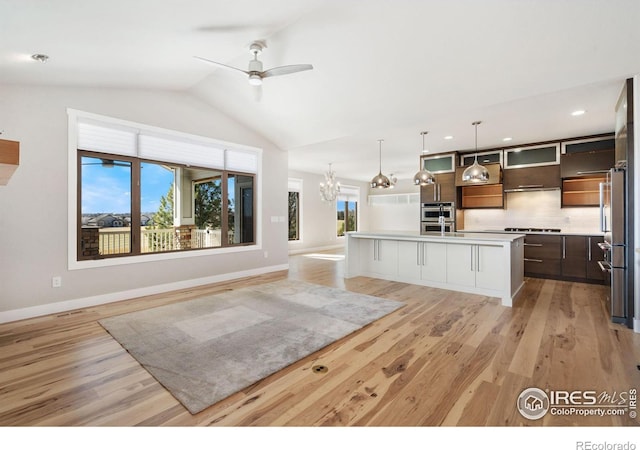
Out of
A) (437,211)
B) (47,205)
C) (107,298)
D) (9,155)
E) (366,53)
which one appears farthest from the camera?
(437,211)

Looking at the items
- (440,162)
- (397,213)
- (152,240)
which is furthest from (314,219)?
(152,240)

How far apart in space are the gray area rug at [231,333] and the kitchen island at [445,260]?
124 centimetres

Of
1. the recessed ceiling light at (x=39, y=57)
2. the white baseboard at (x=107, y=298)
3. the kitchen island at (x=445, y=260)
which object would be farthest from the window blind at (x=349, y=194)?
the recessed ceiling light at (x=39, y=57)

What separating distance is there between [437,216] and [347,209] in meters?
A: 5.36

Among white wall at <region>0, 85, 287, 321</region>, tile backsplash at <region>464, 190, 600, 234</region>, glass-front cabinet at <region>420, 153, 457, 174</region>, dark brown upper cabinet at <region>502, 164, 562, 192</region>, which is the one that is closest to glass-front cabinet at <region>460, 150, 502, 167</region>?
glass-front cabinet at <region>420, 153, 457, 174</region>

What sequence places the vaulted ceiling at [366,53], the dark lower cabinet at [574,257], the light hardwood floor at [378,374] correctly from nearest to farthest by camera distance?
the light hardwood floor at [378,374] → the vaulted ceiling at [366,53] → the dark lower cabinet at [574,257]

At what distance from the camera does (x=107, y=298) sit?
4.23m

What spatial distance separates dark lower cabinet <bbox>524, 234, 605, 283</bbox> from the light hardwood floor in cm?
195

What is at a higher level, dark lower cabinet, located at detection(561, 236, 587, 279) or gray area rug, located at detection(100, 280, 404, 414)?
dark lower cabinet, located at detection(561, 236, 587, 279)

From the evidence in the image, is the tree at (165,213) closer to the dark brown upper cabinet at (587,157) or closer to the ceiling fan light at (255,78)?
the ceiling fan light at (255,78)

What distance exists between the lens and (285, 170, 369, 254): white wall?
1020 cm

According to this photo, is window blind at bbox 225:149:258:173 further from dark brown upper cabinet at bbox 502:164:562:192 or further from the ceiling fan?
dark brown upper cabinet at bbox 502:164:562:192

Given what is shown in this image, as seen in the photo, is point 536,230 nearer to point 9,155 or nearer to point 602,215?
point 602,215

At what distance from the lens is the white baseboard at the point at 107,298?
3566 mm
